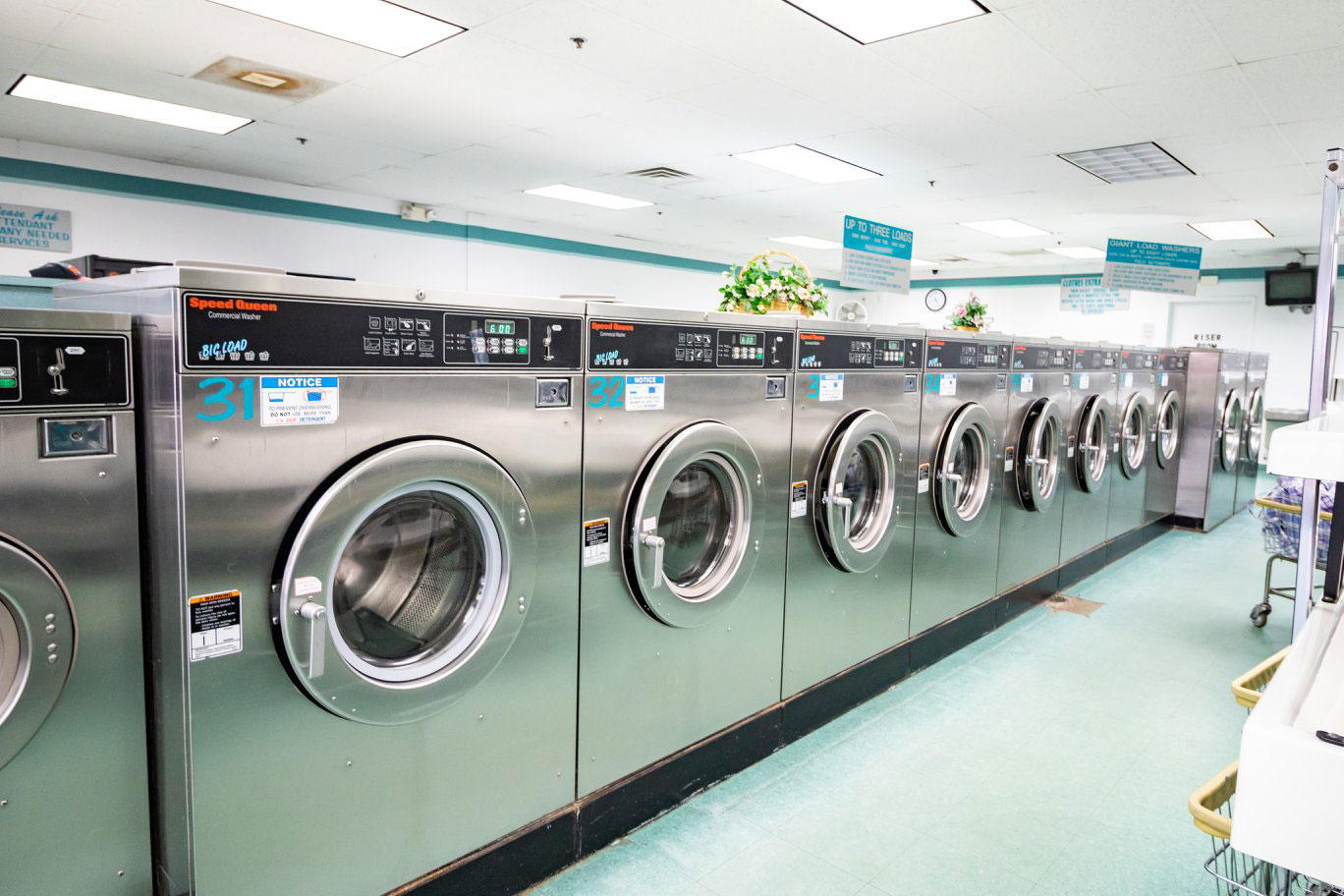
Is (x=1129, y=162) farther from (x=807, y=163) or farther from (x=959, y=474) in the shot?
(x=959, y=474)

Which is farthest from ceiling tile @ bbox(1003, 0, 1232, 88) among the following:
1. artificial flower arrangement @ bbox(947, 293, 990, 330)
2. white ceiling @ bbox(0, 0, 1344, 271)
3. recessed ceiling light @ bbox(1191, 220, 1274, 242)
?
recessed ceiling light @ bbox(1191, 220, 1274, 242)

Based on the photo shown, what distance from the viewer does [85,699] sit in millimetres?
A: 1596

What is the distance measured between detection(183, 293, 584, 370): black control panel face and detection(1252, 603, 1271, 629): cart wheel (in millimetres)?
4500

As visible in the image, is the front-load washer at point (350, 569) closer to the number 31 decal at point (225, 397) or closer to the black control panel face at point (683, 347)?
the number 31 decal at point (225, 397)

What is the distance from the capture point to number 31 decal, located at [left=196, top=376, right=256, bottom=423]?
1548 mm

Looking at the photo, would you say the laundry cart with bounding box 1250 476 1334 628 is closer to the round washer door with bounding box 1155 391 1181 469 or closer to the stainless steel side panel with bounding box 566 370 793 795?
Result: the round washer door with bounding box 1155 391 1181 469

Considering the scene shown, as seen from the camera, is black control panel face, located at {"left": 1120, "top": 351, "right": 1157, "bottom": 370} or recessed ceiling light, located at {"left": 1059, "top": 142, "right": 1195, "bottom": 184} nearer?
black control panel face, located at {"left": 1120, "top": 351, "right": 1157, "bottom": 370}

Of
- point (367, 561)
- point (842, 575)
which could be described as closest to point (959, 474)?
point (842, 575)

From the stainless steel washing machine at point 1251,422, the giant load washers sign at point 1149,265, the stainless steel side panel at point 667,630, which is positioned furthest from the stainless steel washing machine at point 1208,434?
the stainless steel side panel at point 667,630

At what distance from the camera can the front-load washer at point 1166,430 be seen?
6426mm

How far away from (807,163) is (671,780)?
227 inches

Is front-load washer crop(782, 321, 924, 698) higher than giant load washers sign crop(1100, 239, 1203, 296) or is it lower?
lower

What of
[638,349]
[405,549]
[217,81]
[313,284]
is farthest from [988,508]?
[217,81]

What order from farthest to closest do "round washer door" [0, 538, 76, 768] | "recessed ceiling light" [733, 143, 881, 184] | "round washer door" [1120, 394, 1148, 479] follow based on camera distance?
"recessed ceiling light" [733, 143, 881, 184] < "round washer door" [1120, 394, 1148, 479] < "round washer door" [0, 538, 76, 768]
